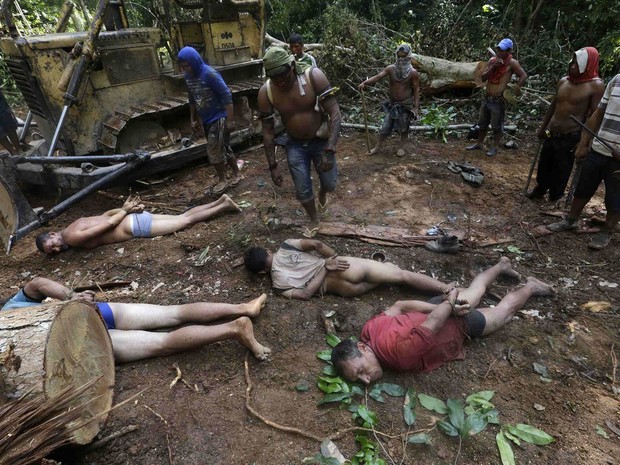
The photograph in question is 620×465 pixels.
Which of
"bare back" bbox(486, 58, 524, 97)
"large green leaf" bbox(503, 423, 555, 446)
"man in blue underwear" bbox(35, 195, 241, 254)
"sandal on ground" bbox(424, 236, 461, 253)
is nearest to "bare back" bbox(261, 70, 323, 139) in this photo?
"man in blue underwear" bbox(35, 195, 241, 254)

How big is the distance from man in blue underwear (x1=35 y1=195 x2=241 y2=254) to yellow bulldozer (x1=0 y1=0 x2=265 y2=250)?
15.8 inches

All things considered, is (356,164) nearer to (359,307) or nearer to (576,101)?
(576,101)

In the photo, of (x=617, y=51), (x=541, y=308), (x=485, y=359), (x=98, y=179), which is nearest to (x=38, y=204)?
(x=98, y=179)

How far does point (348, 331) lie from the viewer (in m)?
3.20

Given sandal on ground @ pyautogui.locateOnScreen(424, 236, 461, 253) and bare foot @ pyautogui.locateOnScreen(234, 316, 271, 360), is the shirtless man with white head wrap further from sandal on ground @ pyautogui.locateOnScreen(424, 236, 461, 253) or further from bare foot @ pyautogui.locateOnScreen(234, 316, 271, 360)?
bare foot @ pyautogui.locateOnScreen(234, 316, 271, 360)

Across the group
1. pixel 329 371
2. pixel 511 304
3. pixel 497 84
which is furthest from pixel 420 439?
pixel 497 84

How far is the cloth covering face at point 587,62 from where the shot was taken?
4.04 m

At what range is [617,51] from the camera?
6766 millimetres

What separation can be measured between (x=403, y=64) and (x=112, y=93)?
4621mm

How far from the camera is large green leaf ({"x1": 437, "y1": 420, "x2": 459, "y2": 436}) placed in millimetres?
2299

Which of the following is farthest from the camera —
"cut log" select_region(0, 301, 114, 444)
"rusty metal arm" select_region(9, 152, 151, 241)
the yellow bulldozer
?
the yellow bulldozer

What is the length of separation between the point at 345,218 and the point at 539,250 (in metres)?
2.25

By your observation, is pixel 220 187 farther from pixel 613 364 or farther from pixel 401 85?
pixel 613 364

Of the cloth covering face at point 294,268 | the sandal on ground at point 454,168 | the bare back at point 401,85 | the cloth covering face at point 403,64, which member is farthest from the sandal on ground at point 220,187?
the sandal on ground at point 454,168
